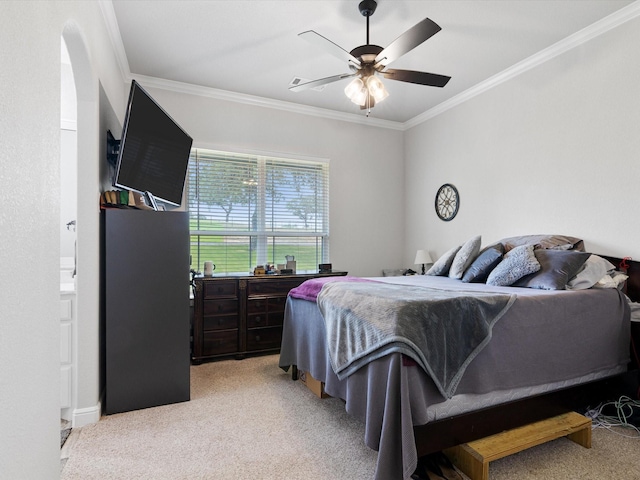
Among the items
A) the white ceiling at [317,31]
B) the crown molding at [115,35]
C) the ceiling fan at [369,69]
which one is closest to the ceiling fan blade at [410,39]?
the ceiling fan at [369,69]

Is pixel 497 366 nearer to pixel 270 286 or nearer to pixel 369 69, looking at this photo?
pixel 369 69

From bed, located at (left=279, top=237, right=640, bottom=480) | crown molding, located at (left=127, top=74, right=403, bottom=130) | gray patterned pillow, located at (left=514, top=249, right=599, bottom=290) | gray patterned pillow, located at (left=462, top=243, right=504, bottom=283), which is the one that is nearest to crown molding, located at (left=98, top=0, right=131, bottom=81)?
crown molding, located at (left=127, top=74, right=403, bottom=130)

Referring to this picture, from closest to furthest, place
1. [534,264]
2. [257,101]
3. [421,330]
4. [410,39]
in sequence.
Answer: [421,330] → [410,39] → [534,264] → [257,101]

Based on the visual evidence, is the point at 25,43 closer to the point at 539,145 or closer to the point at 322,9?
Result: the point at 322,9

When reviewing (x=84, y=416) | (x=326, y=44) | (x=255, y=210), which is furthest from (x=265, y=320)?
(x=326, y=44)

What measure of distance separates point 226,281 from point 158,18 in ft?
7.71

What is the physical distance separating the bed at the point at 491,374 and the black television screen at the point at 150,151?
1.56m

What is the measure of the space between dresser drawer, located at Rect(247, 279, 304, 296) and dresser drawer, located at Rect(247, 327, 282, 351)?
1.27ft

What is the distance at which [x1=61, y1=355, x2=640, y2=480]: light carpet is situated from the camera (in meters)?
1.86

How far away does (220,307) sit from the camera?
368 cm

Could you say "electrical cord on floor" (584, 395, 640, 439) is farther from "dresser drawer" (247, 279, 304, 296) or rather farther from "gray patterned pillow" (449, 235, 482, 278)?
"dresser drawer" (247, 279, 304, 296)

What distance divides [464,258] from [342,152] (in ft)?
7.34

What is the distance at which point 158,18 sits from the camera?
9.23ft

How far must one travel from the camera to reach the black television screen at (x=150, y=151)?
250cm
